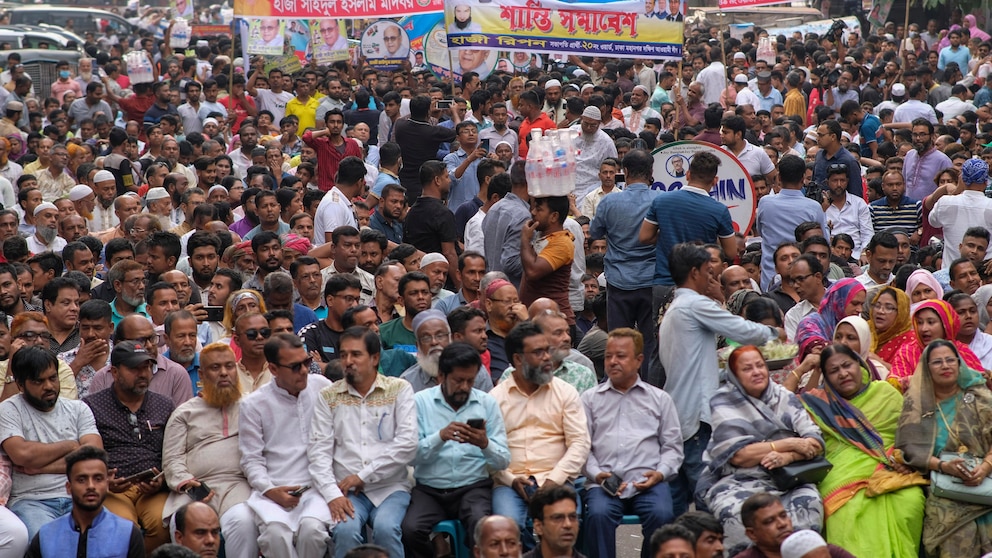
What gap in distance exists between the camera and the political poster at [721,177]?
9758 mm

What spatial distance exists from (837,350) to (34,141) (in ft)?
39.2

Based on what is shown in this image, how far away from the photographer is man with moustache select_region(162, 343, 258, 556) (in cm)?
690

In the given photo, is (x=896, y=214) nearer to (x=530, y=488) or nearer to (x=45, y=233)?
(x=530, y=488)

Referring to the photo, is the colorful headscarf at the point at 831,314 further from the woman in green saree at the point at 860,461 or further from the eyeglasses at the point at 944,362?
the eyeglasses at the point at 944,362

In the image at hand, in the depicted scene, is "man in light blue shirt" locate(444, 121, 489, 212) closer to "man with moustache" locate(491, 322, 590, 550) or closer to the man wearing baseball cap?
"man with moustache" locate(491, 322, 590, 550)

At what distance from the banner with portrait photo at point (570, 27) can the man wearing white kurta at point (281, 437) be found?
265 inches

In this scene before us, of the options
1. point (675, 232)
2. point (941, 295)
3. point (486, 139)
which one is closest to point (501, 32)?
point (486, 139)

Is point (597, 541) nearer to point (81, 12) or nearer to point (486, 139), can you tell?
point (486, 139)

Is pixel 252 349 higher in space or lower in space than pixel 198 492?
higher

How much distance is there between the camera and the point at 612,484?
6.88 m

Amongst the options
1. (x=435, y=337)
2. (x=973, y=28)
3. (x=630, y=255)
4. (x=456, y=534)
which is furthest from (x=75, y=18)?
(x=456, y=534)

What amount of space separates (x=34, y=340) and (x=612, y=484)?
132 inches

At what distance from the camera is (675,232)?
28.0 feet

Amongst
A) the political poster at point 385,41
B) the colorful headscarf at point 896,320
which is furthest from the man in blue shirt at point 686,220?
the political poster at point 385,41
